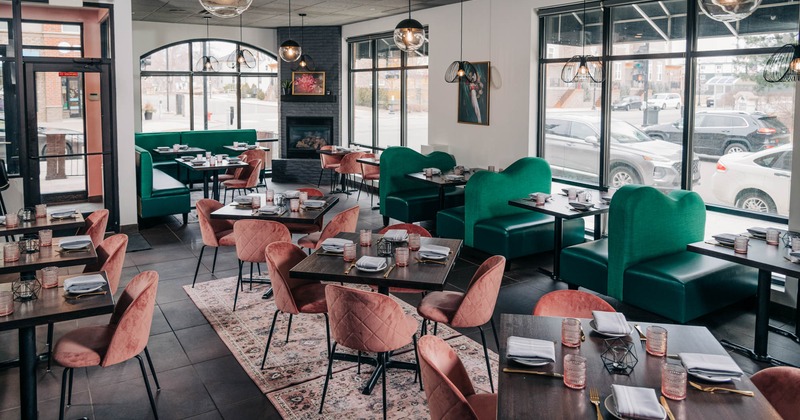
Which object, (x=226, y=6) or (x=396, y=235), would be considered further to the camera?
(x=396, y=235)

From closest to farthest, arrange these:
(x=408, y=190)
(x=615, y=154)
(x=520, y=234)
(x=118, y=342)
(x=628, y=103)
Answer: (x=118, y=342), (x=520, y=234), (x=628, y=103), (x=615, y=154), (x=408, y=190)

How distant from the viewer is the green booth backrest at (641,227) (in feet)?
18.9

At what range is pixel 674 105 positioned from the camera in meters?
7.38

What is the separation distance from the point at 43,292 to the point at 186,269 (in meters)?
3.47

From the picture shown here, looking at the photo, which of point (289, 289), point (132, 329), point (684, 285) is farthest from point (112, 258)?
point (684, 285)

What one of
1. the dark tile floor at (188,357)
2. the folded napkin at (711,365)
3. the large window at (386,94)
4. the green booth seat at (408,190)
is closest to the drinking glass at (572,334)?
the folded napkin at (711,365)

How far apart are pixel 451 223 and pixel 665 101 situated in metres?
2.81

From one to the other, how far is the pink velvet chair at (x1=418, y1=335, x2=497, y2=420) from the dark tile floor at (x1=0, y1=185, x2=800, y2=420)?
4.89ft

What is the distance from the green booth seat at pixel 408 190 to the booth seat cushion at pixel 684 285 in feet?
12.3

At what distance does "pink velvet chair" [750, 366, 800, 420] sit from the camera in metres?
2.80

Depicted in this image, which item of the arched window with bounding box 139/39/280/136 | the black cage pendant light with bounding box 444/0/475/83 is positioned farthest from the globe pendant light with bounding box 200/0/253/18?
the arched window with bounding box 139/39/280/136

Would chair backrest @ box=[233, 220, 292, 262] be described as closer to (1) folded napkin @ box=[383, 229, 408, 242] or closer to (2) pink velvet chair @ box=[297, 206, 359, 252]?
(2) pink velvet chair @ box=[297, 206, 359, 252]

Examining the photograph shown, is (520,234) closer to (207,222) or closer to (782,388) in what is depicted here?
(207,222)

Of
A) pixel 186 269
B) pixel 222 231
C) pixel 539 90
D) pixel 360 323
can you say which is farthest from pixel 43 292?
pixel 539 90
